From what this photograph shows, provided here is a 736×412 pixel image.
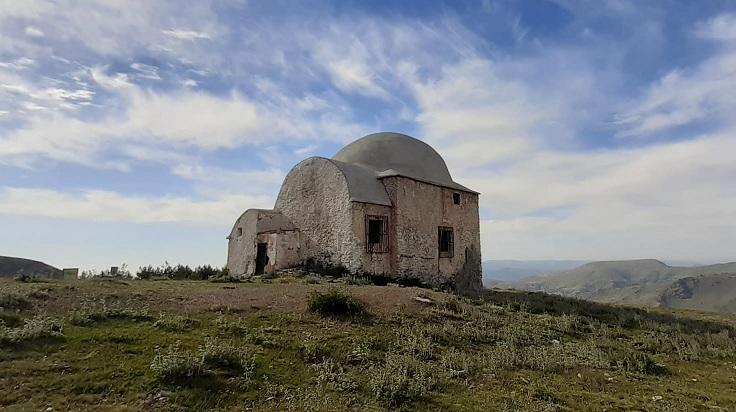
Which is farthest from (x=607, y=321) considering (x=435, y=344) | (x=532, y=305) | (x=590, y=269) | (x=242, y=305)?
(x=590, y=269)

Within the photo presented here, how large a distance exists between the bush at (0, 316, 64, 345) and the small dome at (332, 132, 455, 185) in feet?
51.9

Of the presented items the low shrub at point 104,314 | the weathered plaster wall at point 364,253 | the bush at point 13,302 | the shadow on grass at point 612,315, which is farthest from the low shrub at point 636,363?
the bush at point 13,302

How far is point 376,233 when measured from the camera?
20516mm

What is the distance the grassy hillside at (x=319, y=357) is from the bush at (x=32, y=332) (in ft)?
0.09

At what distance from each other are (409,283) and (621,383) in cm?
1236

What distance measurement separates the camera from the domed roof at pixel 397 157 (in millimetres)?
23219

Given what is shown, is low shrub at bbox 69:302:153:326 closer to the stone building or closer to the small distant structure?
the small distant structure

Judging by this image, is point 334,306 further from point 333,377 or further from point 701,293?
point 701,293

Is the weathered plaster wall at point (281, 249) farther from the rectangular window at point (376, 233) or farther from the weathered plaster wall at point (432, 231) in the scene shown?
the weathered plaster wall at point (432, 231)

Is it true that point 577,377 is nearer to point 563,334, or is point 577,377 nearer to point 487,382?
point 487,382

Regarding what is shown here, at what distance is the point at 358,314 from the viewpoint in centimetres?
1144

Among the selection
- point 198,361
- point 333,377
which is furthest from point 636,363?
point 198,361

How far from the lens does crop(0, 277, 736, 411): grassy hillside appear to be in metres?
6.76

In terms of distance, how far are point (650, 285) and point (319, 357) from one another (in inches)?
3754
